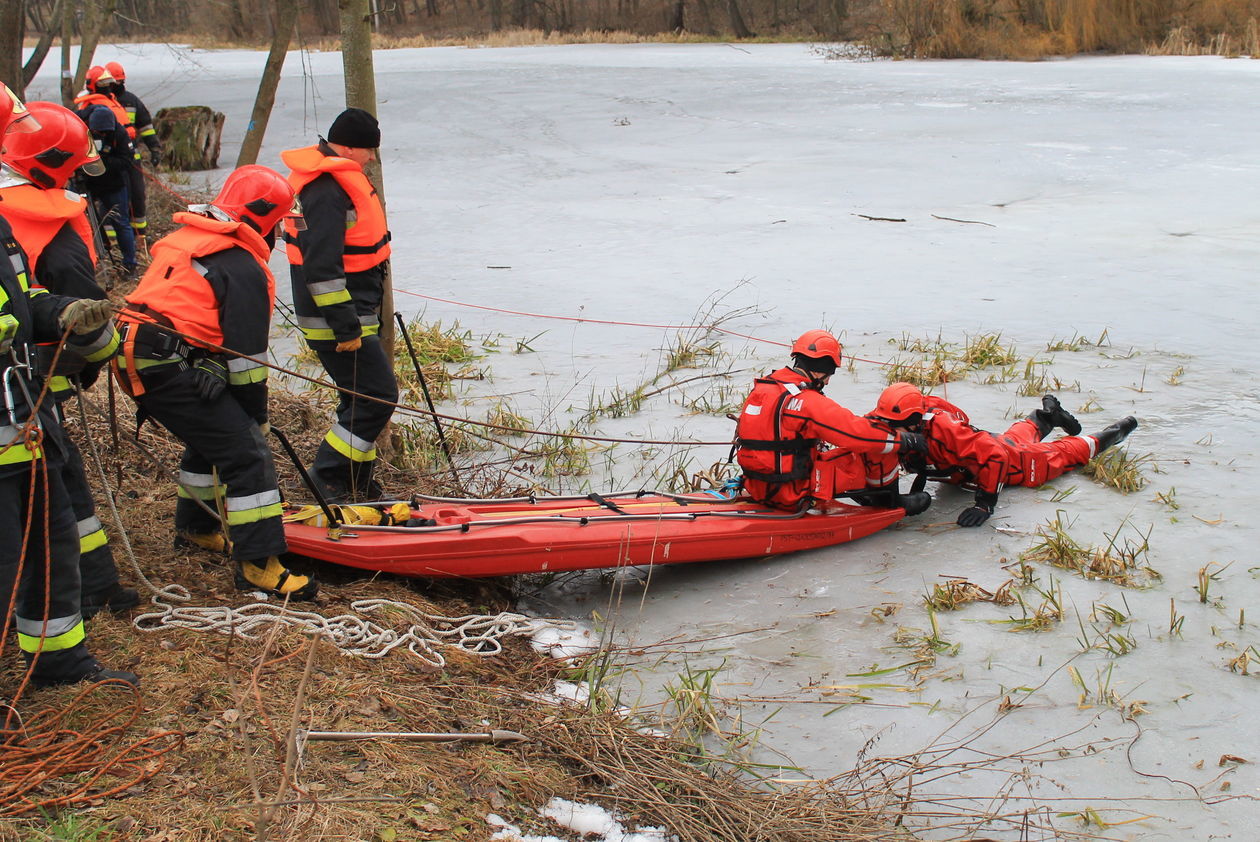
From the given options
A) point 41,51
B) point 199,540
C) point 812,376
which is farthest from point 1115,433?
point 41,51

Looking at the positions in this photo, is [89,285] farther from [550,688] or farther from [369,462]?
[550,688]

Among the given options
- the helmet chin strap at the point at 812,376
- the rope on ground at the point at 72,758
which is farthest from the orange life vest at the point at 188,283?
A: the helmet chin strap at the point at 812,376

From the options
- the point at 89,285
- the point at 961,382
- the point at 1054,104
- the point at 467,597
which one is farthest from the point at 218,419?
the point at 1054,104

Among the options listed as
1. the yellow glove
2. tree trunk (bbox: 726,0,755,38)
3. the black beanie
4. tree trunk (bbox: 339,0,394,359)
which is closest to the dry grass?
tree trunk (bbox: 726,0,755,38)

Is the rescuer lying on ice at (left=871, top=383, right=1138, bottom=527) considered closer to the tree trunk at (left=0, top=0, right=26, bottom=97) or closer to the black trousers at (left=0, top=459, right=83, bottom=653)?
the black trousers at (left=0, top=459, right=83, bottom=653)

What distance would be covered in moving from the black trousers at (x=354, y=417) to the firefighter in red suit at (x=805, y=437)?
165 centimetres

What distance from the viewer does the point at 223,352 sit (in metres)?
3.88

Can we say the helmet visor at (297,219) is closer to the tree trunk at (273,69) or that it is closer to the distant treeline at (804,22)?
the distant treeline at (804,22)

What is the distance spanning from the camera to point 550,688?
384 centimetres

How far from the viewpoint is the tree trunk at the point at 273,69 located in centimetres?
799

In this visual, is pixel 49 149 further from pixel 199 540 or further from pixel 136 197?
pixel 136 197

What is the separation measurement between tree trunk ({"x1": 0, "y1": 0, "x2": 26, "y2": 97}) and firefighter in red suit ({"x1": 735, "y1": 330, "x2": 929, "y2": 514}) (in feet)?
21.7

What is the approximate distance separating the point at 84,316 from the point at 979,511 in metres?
3.81

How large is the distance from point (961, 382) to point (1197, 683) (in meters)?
3.29
